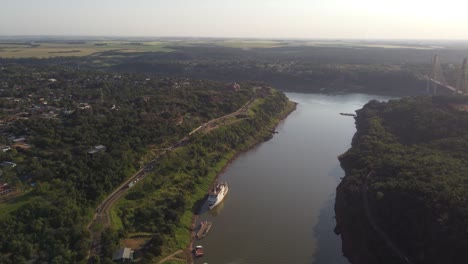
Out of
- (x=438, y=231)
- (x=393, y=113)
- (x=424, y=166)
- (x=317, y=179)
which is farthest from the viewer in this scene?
(x=393, y=113)

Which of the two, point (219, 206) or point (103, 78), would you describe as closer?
point (219, 206)

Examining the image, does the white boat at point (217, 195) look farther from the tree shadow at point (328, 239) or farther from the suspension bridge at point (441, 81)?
the suspension bridge at point (441, 81)

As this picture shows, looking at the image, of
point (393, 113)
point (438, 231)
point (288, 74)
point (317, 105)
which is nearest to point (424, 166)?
point (438, 231)

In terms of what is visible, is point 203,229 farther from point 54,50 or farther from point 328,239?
point 54,50

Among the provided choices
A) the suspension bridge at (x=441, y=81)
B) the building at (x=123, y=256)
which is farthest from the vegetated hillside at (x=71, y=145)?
the suspension bridge at (x=441, y=81)

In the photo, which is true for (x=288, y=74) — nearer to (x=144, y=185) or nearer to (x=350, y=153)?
(x=350, y=153)

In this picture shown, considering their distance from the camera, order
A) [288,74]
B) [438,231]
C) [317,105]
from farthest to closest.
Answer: [288,74] < [317,105] < [438,231]

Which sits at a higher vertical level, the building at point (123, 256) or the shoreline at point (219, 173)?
the building at point (123, 256)

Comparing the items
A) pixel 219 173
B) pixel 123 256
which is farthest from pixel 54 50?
pixel 123 256
